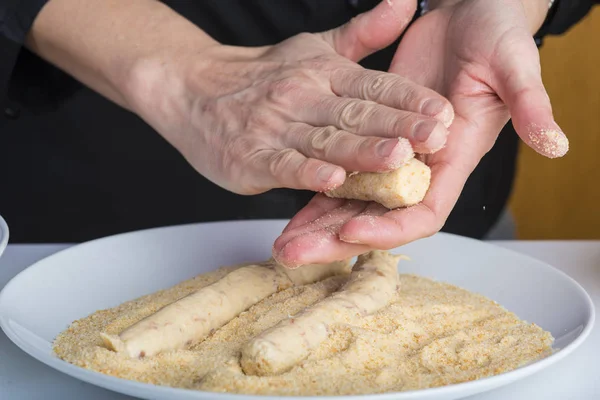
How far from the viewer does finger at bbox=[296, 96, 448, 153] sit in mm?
1118

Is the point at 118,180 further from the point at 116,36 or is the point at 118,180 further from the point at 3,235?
the point at 3,235

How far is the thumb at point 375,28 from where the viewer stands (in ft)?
4.88

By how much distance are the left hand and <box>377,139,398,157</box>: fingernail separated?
0.10 meters

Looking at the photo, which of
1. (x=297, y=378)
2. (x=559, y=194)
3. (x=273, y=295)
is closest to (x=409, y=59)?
(x=273, y=295)

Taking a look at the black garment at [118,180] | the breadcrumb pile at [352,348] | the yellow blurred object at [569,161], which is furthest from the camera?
the yellow blurred object at [569,161]

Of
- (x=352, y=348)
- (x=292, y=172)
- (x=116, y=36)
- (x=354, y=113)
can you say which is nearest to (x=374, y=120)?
(x=354, y=113)

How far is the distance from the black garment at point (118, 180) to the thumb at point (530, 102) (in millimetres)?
860

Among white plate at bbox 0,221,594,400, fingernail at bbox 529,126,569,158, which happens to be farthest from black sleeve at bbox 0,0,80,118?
fingernail at bbox 529,126,569,158

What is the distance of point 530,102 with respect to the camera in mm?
1156

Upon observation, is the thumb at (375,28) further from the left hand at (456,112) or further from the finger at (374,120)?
the finger at (374,120)

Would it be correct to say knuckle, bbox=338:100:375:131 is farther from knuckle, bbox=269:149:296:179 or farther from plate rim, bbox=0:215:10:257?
plate rim, bbox=0:215:10:257

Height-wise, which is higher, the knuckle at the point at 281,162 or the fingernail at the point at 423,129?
the fingernail at the point at 423,129

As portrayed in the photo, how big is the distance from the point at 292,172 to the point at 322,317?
0.23 m

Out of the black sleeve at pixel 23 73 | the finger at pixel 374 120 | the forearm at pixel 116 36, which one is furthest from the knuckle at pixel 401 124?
the black sleeve at pixel 23 73
